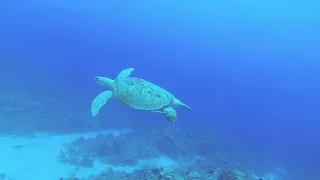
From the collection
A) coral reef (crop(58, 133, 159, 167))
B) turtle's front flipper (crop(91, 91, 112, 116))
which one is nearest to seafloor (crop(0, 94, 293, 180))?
coral reef (crop(58, 133, 159, 167))

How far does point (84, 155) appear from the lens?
15211 mm

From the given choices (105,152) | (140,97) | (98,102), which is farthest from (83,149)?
(140,97)

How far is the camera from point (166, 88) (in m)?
50.1

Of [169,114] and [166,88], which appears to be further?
[166,88]

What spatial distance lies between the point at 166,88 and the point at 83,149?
113 ft

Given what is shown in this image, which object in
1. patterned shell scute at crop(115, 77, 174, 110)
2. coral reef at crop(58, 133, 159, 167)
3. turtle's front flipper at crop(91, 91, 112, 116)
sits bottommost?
turtle's front flipper at crop(91, 91, 112, 116)

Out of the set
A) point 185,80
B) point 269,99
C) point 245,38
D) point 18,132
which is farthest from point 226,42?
point 18,132

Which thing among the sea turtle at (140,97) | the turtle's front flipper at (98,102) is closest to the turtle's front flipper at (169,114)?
the sea turtle at (140,97)

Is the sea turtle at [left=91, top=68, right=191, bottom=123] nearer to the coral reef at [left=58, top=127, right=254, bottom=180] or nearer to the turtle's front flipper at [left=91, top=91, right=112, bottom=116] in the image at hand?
the turtle's front flipper at [left=91, top=91, right=112, bottom=116]

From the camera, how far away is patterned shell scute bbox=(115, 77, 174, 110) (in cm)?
679

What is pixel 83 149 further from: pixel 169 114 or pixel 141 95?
pixel 169 114

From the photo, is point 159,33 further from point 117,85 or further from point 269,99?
point 117,85

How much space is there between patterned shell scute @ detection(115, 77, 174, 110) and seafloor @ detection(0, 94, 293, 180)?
4432mm

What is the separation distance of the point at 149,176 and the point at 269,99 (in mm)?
74010
